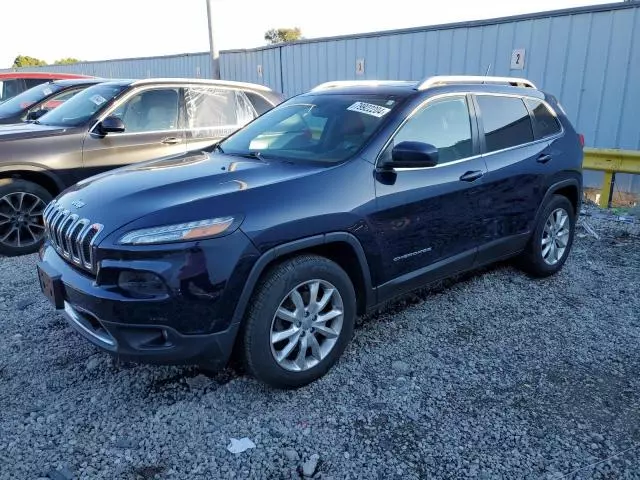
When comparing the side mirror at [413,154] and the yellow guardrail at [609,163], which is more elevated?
the side mirror at [413,154]

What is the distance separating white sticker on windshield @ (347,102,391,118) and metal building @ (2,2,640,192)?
5.50 m

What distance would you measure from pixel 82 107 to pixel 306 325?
4352mm

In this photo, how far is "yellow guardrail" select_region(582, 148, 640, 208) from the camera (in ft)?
23.4

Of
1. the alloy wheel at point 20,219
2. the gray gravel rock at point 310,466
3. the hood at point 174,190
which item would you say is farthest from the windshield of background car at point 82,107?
A: the gray gravel rock at point 310,466

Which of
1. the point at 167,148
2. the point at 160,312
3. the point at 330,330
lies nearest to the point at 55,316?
the point at 160,312

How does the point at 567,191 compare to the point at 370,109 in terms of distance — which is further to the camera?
the point at 567,191

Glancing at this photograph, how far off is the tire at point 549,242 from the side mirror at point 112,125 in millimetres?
4125

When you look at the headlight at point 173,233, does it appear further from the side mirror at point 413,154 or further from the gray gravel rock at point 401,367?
the gray gravel rock at point 401,367

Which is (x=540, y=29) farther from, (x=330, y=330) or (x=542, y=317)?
(x=330, y=330)

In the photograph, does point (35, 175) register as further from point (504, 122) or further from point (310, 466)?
point (504, 122)

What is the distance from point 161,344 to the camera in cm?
262

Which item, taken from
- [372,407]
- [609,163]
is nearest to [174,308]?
[372,407]

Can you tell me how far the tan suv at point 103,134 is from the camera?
5.23m

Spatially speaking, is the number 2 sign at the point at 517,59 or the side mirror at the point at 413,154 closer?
the side mirror at the point at 413,154
